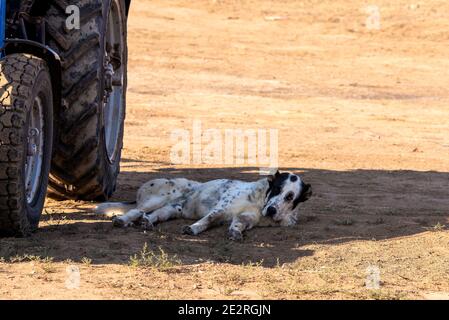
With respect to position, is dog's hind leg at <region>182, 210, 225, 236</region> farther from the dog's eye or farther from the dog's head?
the dog's eye

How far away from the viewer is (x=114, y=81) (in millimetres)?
10398

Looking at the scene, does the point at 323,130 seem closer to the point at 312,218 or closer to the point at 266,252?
the point at 312,218

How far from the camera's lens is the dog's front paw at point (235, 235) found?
28.8 feet

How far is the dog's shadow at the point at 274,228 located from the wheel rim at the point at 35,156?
0.33m

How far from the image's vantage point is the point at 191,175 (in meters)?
11.9

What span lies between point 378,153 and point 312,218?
4894mm

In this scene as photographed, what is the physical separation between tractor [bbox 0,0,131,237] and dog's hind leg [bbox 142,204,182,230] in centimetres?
49

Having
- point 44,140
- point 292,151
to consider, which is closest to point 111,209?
point 44,140

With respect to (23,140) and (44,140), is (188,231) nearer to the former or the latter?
(44,140)

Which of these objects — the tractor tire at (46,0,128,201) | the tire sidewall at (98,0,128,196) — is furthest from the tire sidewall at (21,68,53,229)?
the tire sidewall at (98,0,128,196)

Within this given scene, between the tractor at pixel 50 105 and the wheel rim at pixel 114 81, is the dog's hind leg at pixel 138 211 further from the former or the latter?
the wheel rim at pixel 114 81

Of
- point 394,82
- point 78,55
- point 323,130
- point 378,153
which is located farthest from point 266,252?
point 394,82

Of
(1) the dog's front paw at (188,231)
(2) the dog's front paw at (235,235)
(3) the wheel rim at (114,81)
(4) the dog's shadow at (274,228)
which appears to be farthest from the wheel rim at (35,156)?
(3) the wheel rim at (114,81)

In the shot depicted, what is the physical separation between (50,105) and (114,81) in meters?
2.14
